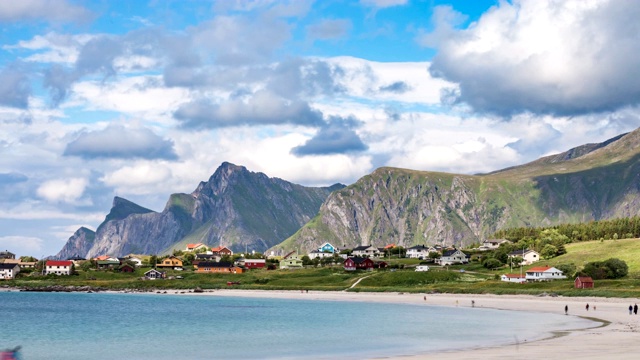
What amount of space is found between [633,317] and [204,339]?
177 ft

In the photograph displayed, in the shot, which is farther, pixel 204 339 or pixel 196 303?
pixel 196 303

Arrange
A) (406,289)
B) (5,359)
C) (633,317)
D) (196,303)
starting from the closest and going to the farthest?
(5,359), (633,317), (196,303), (406,289)

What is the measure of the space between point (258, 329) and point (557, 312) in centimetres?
4677

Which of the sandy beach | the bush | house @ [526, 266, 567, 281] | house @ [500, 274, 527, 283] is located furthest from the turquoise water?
house @ [526, 266, 567, 281]

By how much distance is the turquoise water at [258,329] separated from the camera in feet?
223

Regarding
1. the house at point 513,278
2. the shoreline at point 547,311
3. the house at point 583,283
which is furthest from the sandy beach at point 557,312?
the house at point 513,278

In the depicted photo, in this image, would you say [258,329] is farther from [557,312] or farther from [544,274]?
[544,274]

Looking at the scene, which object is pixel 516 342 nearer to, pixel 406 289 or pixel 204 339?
pixel 204 339

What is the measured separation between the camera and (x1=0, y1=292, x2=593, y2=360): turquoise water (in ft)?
223

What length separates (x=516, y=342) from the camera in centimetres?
6475

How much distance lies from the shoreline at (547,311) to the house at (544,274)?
2624cm

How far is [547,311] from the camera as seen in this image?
4397 inches

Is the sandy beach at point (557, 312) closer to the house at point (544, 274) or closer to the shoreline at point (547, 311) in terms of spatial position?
the shoreline at point (547, 311)

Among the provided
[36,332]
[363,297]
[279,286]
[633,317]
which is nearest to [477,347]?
[633,317]
